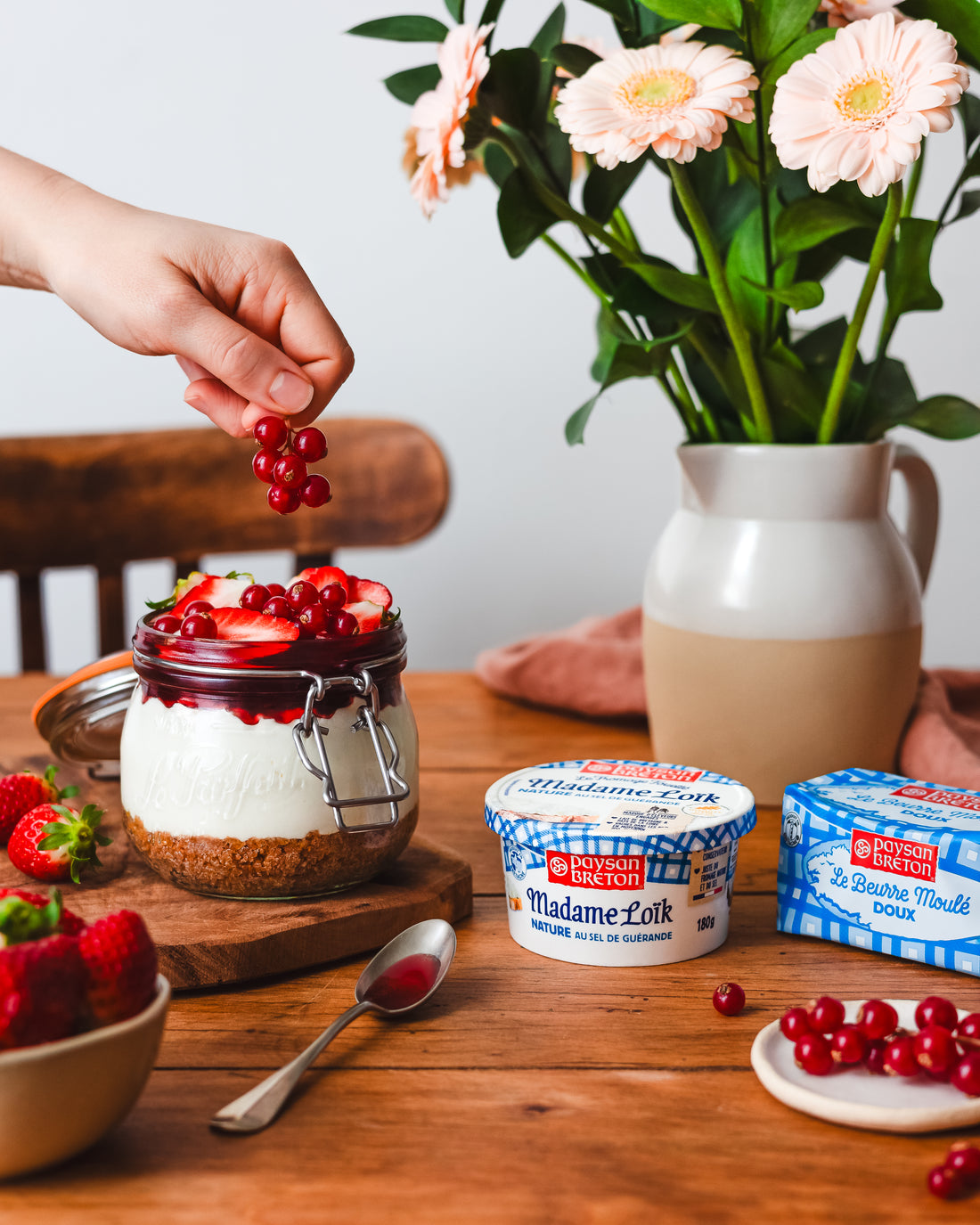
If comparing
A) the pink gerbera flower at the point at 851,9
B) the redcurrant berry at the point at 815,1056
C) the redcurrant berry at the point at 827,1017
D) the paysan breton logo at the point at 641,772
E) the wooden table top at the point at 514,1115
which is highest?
the pink gerbera flower at the point at 851,9

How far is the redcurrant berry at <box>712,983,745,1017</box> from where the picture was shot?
25.4 inches

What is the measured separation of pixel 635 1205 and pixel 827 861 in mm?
301

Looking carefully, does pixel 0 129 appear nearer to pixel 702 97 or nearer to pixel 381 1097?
pixel 702 97

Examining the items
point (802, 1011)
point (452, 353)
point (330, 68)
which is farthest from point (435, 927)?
point (330, 68)

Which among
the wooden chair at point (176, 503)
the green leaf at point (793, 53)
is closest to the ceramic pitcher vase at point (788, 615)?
the green leaf at point (793, 53)

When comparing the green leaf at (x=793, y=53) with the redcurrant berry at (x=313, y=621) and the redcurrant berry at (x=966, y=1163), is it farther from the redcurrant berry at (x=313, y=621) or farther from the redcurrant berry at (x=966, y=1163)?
the redcurrant berry at (x=966, y=1163)

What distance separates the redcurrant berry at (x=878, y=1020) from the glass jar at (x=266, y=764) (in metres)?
0.27

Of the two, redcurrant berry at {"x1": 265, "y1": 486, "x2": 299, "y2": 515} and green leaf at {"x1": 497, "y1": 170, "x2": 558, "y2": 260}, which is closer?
redcurrant berry at {"x1": 265, "y1": 486, "x2": 299, "y2": 515}

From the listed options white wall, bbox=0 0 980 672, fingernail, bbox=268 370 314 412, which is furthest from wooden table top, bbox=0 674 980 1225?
white wall, bbox=0 0 980 672

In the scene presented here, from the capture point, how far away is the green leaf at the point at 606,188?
92 cm

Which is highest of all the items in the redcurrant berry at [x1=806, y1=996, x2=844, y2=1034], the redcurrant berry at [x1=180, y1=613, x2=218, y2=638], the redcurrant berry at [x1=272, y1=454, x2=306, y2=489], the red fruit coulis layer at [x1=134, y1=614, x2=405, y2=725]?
the redcurrant berry at [x1=272, y1=454, x2=306, y2=489]

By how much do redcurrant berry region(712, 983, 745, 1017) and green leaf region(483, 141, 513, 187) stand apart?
67 centimetres

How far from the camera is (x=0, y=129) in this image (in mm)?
2133

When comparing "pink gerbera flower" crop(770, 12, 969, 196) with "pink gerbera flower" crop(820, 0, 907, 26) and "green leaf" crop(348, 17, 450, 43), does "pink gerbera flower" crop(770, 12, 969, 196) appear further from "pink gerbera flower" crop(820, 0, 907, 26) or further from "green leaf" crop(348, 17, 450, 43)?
"green leaf" crop(348, 17, 450, 43)
